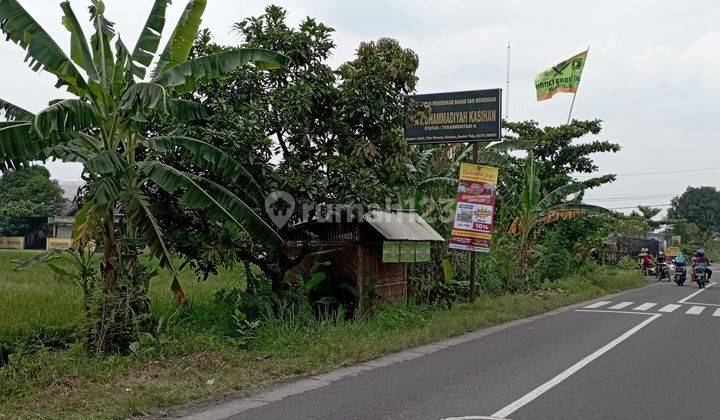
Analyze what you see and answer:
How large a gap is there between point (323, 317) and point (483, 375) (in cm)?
385

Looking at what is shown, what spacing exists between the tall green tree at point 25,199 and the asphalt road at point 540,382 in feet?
145

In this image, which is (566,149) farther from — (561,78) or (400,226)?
(400,226)

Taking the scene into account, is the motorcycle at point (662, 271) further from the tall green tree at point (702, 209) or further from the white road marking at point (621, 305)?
the tall green tree at point (702, 209)

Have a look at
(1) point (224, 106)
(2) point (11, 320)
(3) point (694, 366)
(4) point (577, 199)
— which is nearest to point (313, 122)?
(1) point (224, 106)

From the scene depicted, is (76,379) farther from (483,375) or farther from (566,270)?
(566,270)

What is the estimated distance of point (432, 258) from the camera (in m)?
14.8

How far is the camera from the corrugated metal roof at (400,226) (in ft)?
37.6

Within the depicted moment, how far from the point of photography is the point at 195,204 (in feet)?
28.5

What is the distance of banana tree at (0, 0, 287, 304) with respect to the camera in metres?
7.59

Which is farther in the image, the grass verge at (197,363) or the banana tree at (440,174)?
the banana tree at (440,174)

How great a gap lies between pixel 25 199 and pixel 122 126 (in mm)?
50085

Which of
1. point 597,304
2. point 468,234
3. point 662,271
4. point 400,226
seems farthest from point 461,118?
point 662,271

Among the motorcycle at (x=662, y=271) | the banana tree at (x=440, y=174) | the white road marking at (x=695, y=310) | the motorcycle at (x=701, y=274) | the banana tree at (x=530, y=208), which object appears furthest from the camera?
the motorcycle at (x=662, y=271)

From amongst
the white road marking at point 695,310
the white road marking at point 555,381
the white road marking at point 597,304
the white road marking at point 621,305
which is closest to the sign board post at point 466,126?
the white road marking at point 555,381
